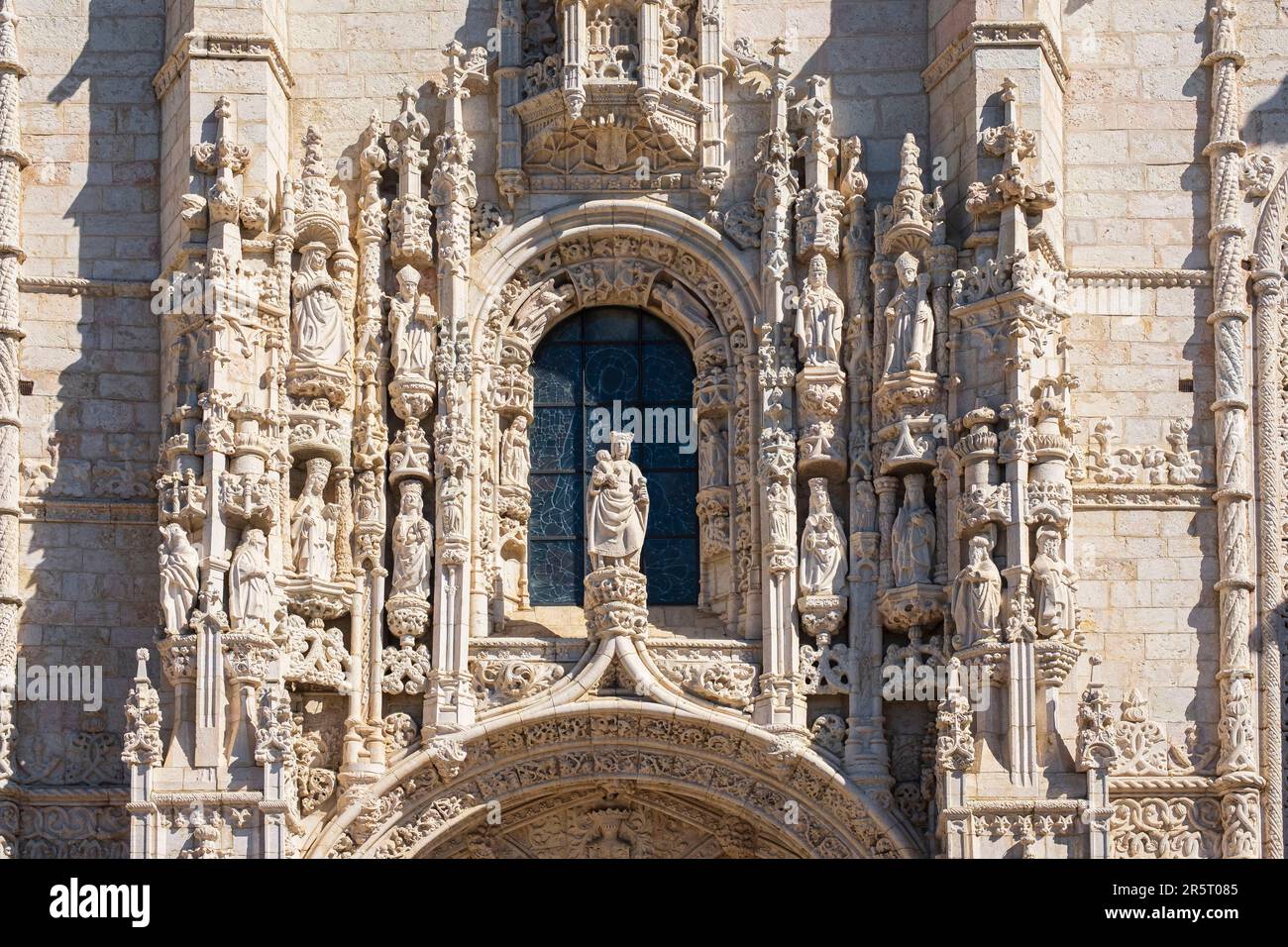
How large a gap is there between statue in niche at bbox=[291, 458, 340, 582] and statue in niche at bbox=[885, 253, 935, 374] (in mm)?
4002

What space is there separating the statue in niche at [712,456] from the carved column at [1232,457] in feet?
11.4

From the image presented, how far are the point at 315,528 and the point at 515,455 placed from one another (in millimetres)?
1676

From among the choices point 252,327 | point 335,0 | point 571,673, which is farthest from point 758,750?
point 335,0

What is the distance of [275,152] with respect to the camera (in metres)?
27.7

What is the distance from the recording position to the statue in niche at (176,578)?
86.7 ft

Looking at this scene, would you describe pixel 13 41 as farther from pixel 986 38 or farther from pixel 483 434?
pixel 986 38

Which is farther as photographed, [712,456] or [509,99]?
[509,99]

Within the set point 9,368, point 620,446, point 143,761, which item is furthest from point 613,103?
point 143,761

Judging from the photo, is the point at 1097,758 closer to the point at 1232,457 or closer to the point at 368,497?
the point at 1232,457

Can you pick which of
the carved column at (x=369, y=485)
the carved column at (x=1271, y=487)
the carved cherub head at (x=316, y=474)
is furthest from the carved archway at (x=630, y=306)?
the carved column at (x=1271, y=487)

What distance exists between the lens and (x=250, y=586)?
26.5 m

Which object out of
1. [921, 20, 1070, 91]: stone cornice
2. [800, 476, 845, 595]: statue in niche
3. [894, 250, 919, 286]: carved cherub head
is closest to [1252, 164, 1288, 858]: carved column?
[921, 20, 1070, 91]: stone cornice

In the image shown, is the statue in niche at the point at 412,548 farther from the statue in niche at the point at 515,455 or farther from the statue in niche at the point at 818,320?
the statue in niche at the point at 818,320
